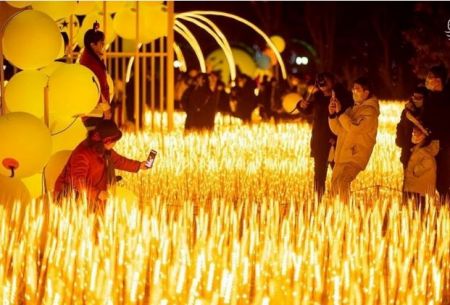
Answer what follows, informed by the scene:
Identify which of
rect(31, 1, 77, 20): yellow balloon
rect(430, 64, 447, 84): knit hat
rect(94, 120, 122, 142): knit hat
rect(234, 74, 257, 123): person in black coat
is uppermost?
rect(31, 1, 77, 20): yellow balloon

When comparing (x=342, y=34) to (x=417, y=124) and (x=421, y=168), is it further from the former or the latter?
(x=421, y=168)

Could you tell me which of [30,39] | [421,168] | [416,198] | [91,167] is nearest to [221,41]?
[421,168]

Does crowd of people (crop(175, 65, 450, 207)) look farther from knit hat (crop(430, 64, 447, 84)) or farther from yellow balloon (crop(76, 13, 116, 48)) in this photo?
yellow balloon (crop(76, 13, 116, 48))

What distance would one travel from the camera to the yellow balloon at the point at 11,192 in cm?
919

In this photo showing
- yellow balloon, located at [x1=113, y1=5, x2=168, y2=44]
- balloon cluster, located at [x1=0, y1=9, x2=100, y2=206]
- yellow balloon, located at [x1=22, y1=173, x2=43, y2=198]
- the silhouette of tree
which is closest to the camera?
balloon cluster, located at [x1=0, y1=9, x2=100, y2=206]

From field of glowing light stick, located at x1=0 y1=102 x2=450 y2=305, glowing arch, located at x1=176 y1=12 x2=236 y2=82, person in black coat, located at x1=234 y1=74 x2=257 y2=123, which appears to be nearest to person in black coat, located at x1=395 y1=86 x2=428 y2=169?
field of glowing light stick, located at x1=0 y1=102 x2=450 y2=305

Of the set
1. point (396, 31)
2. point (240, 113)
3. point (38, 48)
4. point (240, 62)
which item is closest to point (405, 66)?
point (396, 31)

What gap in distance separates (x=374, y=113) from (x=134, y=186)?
2550 mm

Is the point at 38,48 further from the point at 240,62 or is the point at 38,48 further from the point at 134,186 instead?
the point at 240,62

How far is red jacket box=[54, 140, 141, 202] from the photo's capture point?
8.90m

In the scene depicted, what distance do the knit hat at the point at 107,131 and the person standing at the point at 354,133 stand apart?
246 cm

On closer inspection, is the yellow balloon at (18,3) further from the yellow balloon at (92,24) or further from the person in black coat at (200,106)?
Answer: the person in black coat at (200,106)

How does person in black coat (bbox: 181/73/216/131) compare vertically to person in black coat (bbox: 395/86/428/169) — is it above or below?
below

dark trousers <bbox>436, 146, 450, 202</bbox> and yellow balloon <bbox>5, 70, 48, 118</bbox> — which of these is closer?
yellow balloon <bbox>5, 70, 48, 118</bbox>
